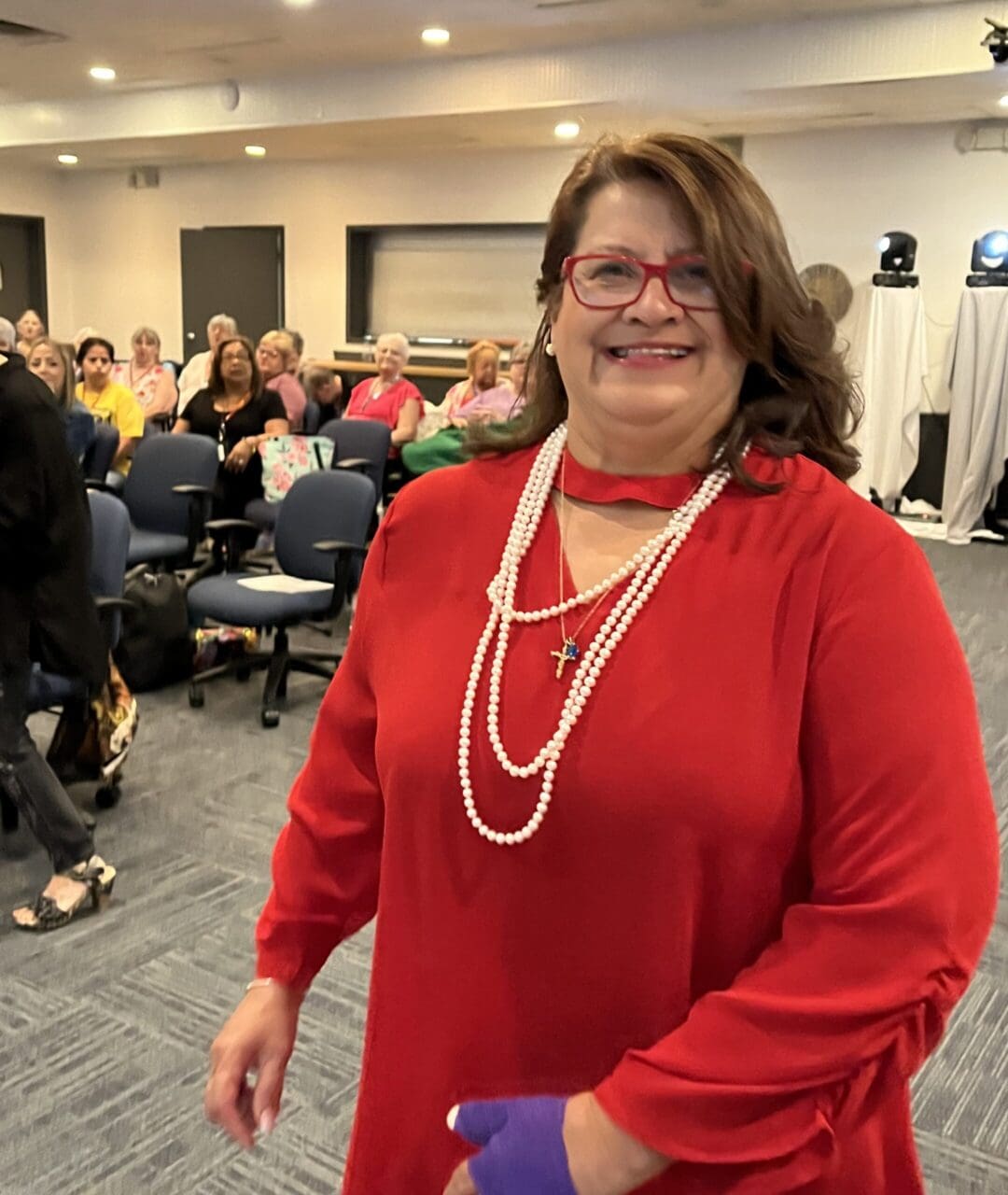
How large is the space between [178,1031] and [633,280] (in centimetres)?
201

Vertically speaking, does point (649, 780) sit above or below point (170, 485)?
above

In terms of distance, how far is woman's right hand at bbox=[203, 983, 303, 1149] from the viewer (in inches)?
42.3

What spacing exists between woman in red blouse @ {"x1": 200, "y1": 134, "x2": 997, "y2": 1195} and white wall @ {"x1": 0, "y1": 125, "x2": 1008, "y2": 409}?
486 centimetres

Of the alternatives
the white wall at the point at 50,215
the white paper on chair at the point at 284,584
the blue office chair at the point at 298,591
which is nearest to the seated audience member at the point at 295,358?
the blue office chair at the point at 298,591

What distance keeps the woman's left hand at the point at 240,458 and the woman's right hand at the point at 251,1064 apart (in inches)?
183

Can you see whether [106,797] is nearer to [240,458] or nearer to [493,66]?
[240,458]

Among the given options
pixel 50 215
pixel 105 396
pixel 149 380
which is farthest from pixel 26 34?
pixel 50 215

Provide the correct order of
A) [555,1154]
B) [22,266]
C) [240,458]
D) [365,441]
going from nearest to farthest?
[555,1154] → [240,458] → [365,441] → [22,266]

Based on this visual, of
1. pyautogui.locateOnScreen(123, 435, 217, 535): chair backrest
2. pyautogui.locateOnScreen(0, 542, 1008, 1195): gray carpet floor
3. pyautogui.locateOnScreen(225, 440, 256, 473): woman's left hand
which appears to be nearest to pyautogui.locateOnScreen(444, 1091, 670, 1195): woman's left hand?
pyautogui.locateOnScreen(0, 542, 1008, 1195): gray carpet floor

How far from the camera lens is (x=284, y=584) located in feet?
14.1

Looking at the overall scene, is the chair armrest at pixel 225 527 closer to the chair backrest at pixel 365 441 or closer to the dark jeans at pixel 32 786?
the chair backrest at pixel 365 441

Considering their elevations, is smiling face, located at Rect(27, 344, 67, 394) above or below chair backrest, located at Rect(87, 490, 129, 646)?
above

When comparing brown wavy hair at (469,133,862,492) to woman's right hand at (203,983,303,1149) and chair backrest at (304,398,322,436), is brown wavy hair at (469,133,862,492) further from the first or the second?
chair backrest at (304,398,322,436)

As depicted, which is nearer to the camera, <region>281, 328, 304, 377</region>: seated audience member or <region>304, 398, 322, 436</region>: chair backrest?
<region>304, 398, 322, 436</region>: chair backrest
